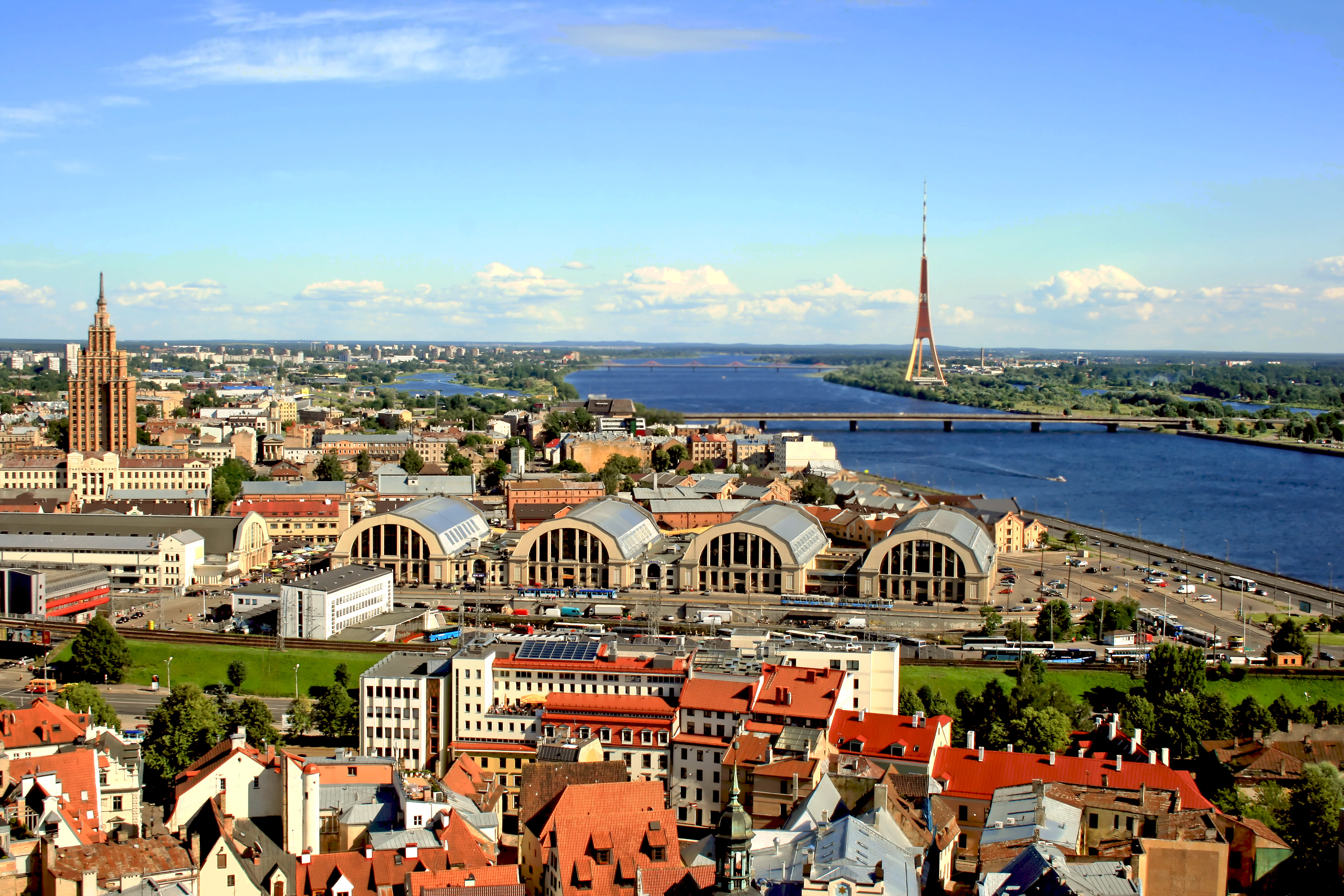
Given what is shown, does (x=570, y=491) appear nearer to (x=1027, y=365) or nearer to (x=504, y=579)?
(x=504, y=579)

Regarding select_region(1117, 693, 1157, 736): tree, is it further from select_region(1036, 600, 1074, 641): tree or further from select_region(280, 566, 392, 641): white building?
select_region(280, 566, 392, 641): white building

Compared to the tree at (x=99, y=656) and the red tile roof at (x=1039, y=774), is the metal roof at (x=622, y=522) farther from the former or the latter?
the red tile roof at (x=1039, y=774)

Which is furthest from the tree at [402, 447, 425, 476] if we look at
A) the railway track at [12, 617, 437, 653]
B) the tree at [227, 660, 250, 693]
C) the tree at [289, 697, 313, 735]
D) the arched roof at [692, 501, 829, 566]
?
the tree at [289, 697, 313, 735]

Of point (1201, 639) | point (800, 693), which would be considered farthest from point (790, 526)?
point (800, 693)

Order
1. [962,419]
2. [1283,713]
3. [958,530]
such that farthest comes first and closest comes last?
[962,419]
[958,530]
[1283,713]

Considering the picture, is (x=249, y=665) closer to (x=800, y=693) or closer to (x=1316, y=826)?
(x=800, y=693)

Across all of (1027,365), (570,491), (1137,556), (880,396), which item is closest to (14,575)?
(570,491)
